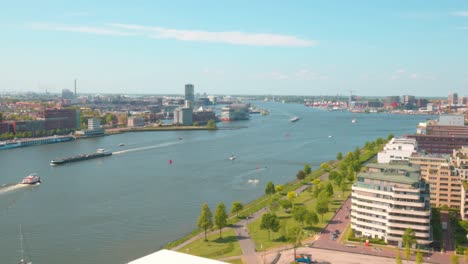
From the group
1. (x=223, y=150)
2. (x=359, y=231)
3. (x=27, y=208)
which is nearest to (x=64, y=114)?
(x=223, y=150)

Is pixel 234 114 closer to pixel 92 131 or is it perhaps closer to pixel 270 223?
pixel 92 131

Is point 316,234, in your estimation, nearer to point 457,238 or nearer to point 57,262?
point 457,238

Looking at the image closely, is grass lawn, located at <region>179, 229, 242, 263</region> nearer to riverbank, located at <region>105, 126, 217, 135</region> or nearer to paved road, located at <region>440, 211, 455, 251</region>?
paved road, located at <region>440, 211, 455, 251</region>

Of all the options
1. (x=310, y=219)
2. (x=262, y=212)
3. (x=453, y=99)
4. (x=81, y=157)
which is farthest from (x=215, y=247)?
(x=453, y=99)

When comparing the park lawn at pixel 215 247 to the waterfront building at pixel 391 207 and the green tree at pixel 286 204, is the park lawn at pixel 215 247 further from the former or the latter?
the waterfront building at pixel 391 207

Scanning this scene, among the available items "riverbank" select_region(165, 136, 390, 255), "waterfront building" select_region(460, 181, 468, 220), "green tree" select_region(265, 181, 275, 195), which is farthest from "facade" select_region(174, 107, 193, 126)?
"waterfront building" select_region(460, 181, 468, 220)
